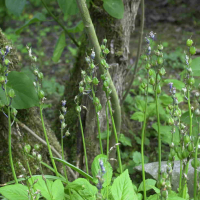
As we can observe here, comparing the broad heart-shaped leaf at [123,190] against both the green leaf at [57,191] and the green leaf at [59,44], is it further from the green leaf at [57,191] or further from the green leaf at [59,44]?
the green leaf at [59,44]

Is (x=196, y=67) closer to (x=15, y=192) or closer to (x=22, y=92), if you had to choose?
(x=22, y=92)

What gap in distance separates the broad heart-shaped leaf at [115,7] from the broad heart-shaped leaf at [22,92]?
588mm

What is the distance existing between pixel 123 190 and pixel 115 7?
94 cm

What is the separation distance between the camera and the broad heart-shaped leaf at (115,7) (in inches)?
54.9

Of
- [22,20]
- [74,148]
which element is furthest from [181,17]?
[74,148]

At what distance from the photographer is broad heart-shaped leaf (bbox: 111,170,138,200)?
952 millimetres

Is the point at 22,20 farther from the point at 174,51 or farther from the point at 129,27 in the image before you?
the point at 129,27

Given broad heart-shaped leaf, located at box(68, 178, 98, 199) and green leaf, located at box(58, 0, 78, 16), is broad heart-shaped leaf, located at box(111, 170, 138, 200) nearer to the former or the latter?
broad heart-shaped leaf, located at box(68, 178, 98, 199)

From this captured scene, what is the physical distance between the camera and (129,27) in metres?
1.81

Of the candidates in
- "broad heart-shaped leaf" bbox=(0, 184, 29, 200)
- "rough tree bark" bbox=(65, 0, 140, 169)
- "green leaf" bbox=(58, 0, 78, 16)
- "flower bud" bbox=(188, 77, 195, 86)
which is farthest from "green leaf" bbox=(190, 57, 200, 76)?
"broad heart-shaped leaf" bbox=(0, 184, 29, 200)

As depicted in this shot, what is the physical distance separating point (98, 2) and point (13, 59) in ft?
2.14

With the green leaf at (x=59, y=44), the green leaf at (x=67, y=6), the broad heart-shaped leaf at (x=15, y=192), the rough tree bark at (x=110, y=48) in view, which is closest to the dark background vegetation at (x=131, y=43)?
the rough tree bark at (x=110, y=48)

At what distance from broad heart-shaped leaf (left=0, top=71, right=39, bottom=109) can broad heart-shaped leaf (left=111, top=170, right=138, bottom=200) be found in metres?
0.51

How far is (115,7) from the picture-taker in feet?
4.60
